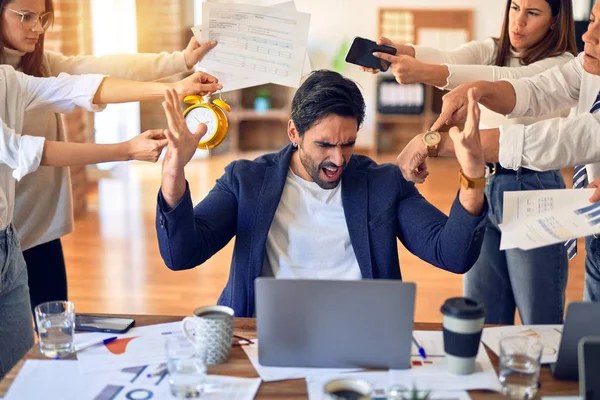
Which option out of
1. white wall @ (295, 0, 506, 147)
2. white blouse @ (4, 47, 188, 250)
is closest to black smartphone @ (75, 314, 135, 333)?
white blouse @ (4, 47, 188, 250)

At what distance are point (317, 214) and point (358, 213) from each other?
12 centimetres

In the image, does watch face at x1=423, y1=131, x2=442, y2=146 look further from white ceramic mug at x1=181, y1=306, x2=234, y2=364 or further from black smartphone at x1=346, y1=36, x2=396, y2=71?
white ceramic mug at x1=181, y1=306, x2=234, y2=364

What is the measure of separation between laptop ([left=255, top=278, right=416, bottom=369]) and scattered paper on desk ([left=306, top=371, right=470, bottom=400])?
1.1 inches

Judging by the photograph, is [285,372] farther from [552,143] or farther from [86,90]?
[86,90]

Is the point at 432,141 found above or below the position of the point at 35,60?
below

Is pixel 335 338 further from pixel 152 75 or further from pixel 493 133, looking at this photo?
pixel 152 75

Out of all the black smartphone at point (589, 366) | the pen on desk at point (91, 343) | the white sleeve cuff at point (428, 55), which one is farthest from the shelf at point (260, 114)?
the black smartphone at point (589, 366)

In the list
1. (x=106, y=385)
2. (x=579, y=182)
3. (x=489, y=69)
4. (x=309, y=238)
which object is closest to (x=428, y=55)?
(x=489, y=69)

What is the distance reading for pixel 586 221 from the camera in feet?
5.51

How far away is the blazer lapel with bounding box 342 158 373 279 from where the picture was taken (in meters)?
1.96

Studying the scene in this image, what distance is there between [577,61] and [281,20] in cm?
90

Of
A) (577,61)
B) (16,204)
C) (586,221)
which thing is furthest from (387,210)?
(16,204)

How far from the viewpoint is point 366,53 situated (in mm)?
2301

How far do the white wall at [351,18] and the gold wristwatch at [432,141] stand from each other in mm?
5426
